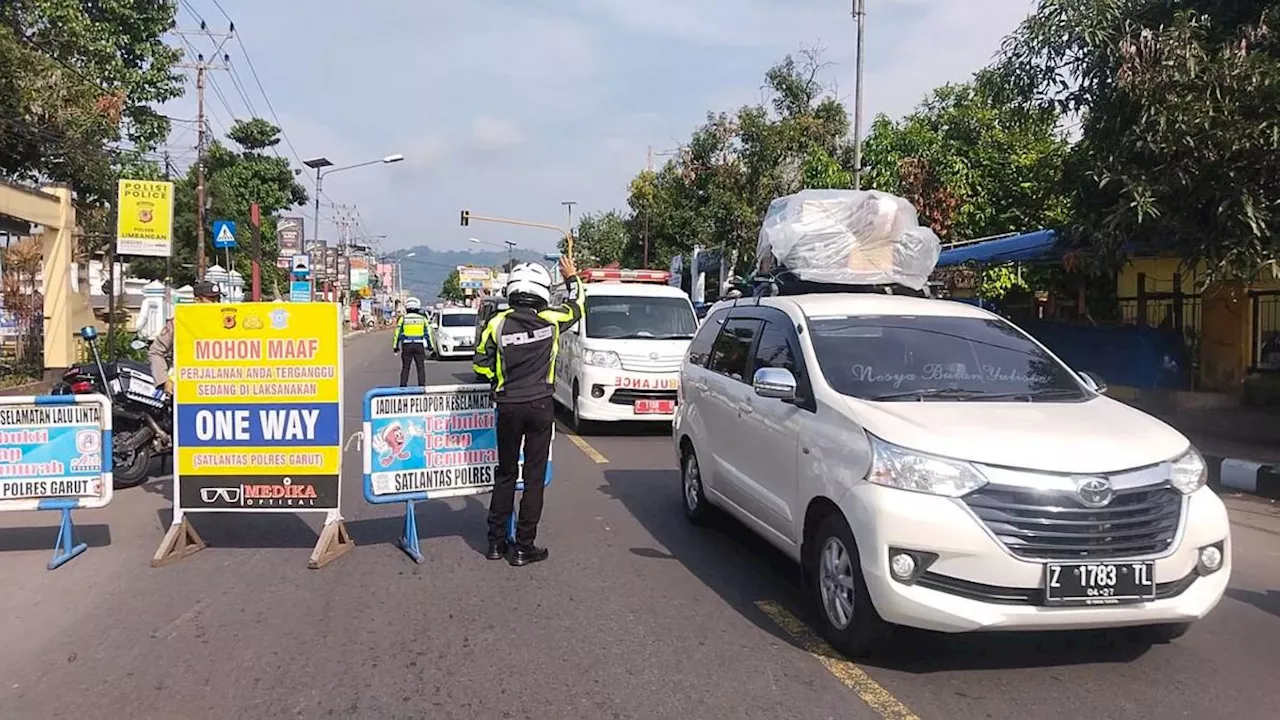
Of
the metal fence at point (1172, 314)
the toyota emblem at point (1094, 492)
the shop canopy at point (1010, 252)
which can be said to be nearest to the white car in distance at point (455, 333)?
the shop canopy at point (1010, 252)

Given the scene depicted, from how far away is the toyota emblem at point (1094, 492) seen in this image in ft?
13.8

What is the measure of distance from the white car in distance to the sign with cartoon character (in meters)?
23.3

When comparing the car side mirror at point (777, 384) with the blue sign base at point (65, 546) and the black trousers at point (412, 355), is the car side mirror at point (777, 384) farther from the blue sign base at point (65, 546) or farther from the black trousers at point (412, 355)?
the black trousers at point (412, 355)

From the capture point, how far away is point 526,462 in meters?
6.56

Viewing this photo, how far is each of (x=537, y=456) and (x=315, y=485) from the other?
1.53m

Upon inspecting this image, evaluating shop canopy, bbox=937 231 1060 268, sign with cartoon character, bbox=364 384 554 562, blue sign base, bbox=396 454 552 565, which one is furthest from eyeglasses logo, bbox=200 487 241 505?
shop canopy, bbox=937 231 1060 268

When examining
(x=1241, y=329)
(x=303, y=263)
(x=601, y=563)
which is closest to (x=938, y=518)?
(x=601, y=563)

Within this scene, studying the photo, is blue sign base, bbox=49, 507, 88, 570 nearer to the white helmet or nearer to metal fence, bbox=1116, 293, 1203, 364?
the white helmet

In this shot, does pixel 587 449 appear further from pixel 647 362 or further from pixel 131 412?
pixel 131 412

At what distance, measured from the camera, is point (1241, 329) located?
44.2 feet

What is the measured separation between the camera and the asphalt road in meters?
4.27

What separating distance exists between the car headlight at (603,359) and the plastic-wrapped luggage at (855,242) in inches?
142

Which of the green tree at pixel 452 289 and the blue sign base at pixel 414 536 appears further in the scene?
the green tree at pixel 452 289

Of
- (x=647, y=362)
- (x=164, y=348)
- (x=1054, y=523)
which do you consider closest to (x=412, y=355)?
(x=647, y=362)
